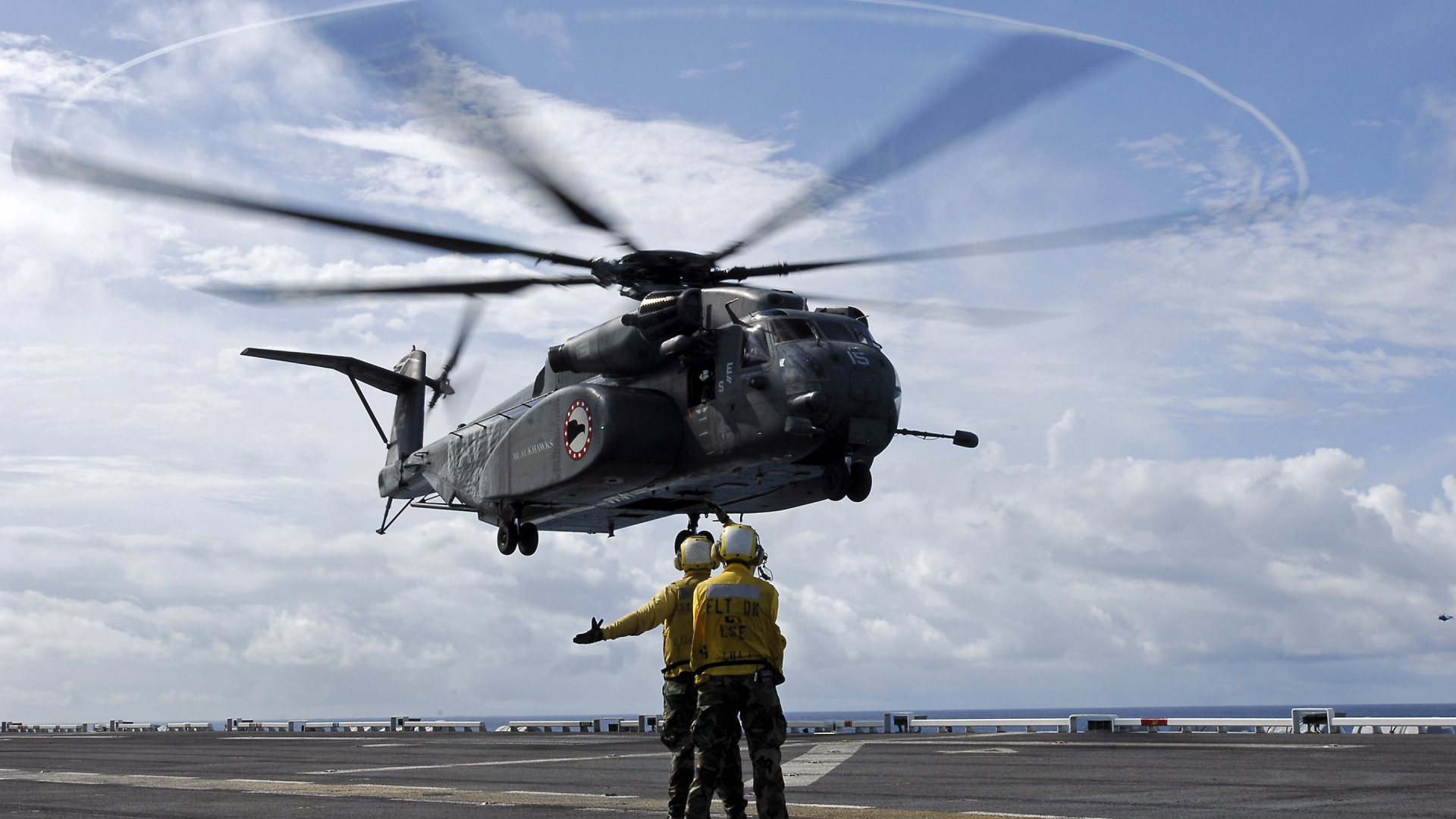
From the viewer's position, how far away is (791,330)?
1869 centimetres

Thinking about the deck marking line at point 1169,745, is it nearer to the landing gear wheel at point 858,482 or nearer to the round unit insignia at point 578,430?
the landing gear wheel at point 858,482

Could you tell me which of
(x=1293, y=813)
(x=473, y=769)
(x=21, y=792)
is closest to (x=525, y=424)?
(x=473, y=769)

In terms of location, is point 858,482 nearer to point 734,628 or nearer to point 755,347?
point 755,347

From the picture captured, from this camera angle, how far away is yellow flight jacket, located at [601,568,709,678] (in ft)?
30.2

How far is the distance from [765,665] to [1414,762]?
36.6ft

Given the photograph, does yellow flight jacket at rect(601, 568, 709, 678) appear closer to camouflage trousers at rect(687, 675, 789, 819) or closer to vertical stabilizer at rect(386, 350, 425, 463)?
camouflage trousers at rect(687, 675, 789, 819)

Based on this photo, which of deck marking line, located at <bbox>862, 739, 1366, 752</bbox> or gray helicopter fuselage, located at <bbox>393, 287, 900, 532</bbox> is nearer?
gray helicopter fuselage, located at <bbox>393, 287, 900, 532</bbox>

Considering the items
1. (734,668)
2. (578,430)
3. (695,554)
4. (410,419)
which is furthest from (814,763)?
(410,419)

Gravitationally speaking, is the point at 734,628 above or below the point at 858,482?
below

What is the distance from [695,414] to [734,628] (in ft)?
38.8

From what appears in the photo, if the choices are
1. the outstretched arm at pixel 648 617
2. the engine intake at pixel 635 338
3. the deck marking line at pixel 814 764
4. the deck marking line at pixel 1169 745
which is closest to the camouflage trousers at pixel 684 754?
the outstretched arm at pixel 648 617

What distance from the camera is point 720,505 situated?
73.1 feet

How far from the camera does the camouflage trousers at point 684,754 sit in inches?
326

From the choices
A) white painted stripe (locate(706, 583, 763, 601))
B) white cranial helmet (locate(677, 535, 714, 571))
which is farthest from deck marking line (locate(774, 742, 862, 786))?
white painted stripe (locate(706, 583, 763, 601))
